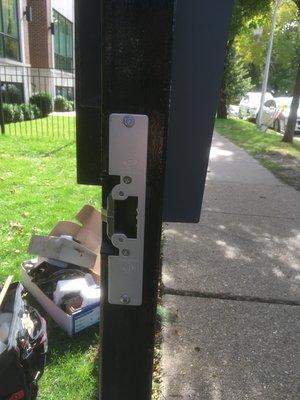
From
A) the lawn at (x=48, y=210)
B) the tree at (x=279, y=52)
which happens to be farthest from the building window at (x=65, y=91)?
the lawn at (x=48, y=210)

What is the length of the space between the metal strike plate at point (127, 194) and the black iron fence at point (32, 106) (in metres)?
10.1

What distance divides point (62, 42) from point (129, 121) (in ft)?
87.4

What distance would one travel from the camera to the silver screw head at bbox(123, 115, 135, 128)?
1.06m

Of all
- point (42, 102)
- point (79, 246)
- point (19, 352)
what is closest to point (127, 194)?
point (19, 352)

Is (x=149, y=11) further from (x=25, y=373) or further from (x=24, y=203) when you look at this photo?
(x=24, y=203)

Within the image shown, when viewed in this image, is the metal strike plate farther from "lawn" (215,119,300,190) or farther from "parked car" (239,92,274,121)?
"parked car" (239,92,274,121)

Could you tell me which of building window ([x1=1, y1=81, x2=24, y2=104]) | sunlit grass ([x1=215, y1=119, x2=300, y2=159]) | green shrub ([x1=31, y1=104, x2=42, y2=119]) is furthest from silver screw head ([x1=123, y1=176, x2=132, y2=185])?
building window ([x1=1, y1=81, x2=24, y2=104])

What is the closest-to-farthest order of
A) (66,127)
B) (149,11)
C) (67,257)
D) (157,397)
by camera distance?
(149,11) → (157,397) → (67,257) → (66,127)

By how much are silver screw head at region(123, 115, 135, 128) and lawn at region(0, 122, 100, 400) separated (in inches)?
70.9

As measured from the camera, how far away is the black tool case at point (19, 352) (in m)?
1.97

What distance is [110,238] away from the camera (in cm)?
119

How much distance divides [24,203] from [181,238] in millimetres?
2070

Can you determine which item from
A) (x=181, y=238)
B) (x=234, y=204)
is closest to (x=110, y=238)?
(x=181, y=238)

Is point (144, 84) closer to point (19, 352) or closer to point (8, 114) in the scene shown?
point (19, 352)
